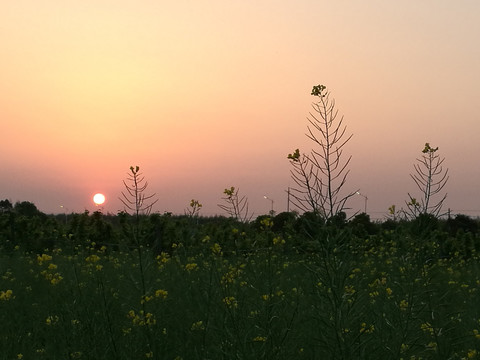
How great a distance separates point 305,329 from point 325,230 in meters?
4.00

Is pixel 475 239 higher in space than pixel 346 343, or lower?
higher

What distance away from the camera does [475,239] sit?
A: 82.7ft

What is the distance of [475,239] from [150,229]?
14.1 metres

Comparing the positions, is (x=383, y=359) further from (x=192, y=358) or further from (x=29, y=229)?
(x=29, y=229)

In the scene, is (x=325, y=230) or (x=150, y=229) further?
(x=150, y=229)

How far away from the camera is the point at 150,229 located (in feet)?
68.6

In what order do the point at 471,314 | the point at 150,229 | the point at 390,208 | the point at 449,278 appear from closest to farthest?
the point at 390,208 < the point at 471,314 < the point at 449,278 < the point at 150,229

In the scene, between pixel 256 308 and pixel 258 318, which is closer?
pixel 258 318

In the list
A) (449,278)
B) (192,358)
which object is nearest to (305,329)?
(192,358)

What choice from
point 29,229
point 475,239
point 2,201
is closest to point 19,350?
point 29,229

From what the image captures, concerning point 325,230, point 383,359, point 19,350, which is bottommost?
point 19,350

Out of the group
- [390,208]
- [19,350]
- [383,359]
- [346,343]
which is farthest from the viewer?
[19,350]

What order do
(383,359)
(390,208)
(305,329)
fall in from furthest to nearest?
(305,329) < (390,208) < (383,359)

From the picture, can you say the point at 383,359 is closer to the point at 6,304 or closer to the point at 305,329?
the point at 305,329
